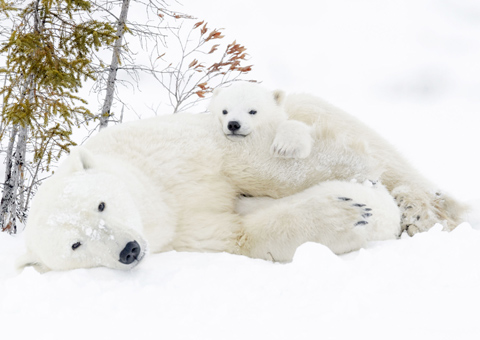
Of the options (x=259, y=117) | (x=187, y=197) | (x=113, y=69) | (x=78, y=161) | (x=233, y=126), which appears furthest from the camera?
(x=113, y=69)

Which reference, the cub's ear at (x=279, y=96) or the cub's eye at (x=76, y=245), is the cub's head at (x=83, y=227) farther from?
the cub's ear at (x=279, y=96)

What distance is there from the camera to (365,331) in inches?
44.8

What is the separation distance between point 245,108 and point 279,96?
343 millimetres

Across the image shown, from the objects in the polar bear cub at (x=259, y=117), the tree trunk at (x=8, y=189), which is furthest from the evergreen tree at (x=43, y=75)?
the polar bear cub at (x=259, y=117)

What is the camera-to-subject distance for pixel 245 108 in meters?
3.25

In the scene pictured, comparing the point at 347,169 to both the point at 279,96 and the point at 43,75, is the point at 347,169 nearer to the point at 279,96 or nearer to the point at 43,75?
the point at 279,96

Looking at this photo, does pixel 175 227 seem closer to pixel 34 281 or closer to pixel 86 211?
pixel 86 211

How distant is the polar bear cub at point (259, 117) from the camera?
2.59m

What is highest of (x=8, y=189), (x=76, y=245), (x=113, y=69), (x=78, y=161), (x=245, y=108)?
(x=245, y=108)

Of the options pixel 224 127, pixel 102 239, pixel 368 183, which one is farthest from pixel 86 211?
pixel 368 183

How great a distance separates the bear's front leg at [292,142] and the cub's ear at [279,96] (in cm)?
72

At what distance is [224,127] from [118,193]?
1063 mm

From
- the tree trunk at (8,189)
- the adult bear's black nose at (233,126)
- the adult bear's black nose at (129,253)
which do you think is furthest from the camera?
the tree trunk at (8,189)

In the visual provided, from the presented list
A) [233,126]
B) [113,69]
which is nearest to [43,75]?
[113,69]
